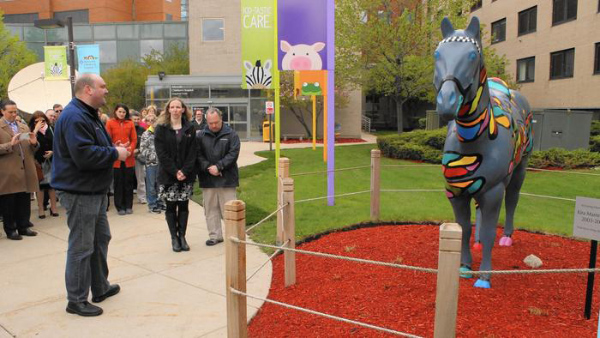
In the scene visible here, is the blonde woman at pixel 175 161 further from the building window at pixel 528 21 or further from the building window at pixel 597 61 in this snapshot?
the building window at pixel 528 21

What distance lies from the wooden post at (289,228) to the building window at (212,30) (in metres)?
28.6

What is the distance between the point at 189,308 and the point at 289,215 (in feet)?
4.31

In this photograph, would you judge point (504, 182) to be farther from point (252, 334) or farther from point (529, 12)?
point (529, 12)

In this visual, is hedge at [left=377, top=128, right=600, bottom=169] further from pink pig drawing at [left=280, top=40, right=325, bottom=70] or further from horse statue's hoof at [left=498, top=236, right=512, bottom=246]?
horse statue's hoof at [left=498, top=236, right=512, bottom=246]

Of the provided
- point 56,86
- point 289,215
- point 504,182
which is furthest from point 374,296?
point 56,86

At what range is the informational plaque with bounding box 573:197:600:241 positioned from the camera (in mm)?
3697

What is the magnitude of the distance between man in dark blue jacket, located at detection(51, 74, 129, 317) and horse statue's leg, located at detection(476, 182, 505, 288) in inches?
133

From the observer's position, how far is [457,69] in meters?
3.57

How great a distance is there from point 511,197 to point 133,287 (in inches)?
187

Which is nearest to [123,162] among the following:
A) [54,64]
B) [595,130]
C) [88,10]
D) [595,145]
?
[54,64]

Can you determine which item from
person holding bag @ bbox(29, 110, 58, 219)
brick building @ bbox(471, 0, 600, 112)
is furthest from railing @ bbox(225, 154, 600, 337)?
brick building @ bbox(471, 0, 600, 112)

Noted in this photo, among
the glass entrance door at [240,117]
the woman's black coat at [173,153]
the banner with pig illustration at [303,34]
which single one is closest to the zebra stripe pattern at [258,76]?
the banner with pig illustration at [303,34]

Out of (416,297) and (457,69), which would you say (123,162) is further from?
(457,69)

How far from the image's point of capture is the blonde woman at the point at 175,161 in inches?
236
